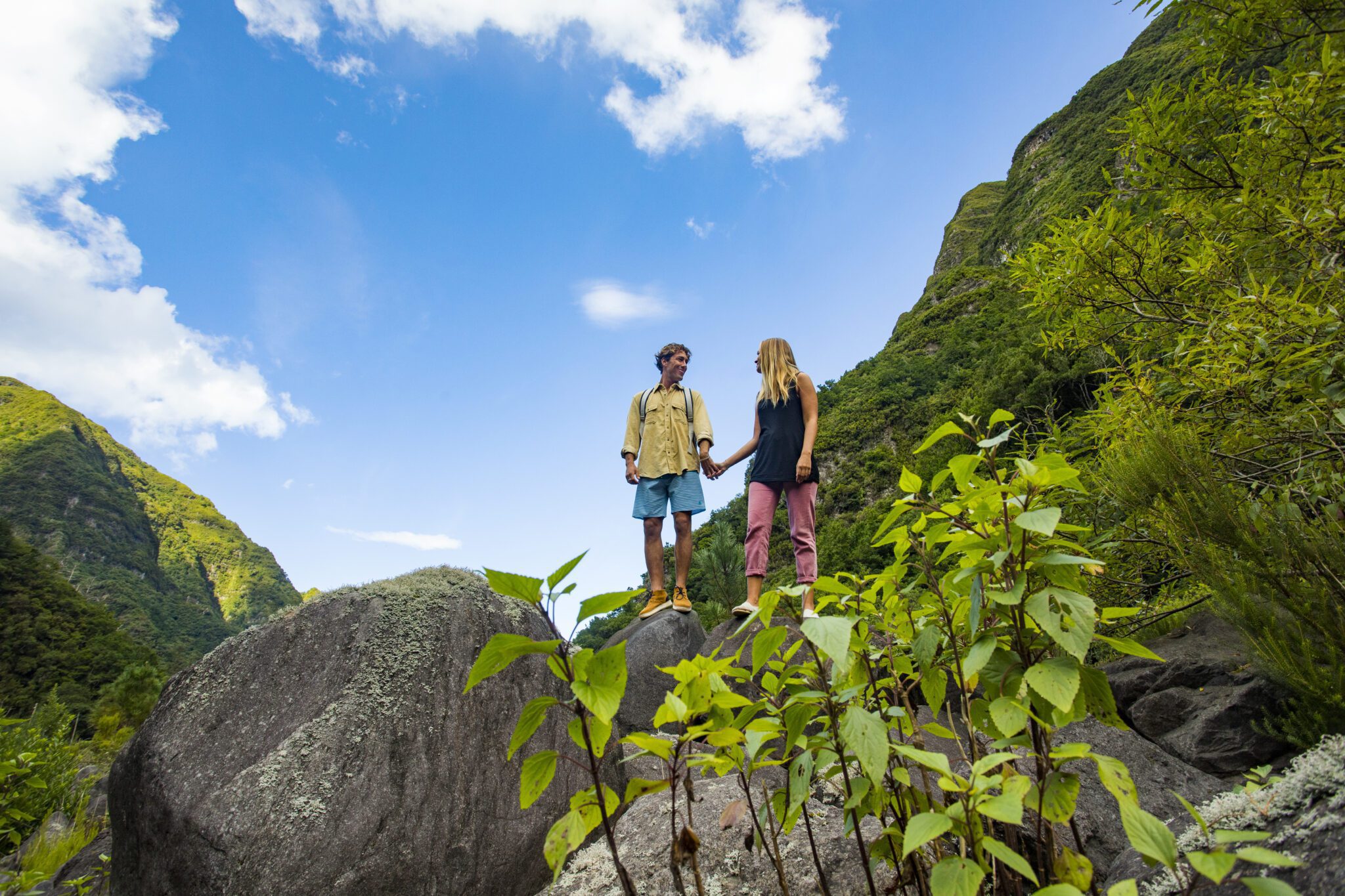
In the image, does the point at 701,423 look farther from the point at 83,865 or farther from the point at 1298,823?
the point at 83,865

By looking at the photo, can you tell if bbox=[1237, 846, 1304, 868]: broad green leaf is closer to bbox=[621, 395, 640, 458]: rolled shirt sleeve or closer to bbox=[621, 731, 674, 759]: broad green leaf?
bbox=[621, 731, 674, 759]: broad green leaf

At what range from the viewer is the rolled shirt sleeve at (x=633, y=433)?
584cm

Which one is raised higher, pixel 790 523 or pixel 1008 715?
pixel 790 523

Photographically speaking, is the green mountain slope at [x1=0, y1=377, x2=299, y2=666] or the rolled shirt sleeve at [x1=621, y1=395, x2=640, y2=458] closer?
the rolled shirt sleeve at [x1=621, y1=395, x2=640, y2=458]

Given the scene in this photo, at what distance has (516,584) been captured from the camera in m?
1.01

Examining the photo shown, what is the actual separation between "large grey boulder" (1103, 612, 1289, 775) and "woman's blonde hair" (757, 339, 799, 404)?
9.74 ft

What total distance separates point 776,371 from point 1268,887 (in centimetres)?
484

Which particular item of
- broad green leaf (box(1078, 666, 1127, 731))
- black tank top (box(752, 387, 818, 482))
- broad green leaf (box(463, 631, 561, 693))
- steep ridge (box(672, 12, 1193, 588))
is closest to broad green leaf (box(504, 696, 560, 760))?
broad green leaf (box(463, 631, 561, 693))

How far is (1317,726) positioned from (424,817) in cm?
329

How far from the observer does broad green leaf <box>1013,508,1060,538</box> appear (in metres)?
0.92

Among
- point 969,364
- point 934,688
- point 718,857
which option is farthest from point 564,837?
point 969,364

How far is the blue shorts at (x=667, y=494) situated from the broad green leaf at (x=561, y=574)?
4.46m

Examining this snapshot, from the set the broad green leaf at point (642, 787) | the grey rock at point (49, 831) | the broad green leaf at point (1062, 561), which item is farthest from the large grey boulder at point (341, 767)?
the grey rock at point (49, 831)

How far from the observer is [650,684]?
16.9ft
